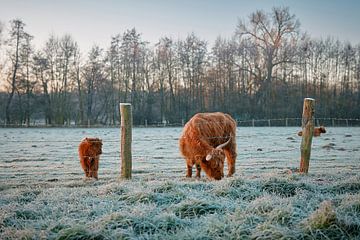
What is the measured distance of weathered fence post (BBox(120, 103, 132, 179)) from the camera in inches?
342

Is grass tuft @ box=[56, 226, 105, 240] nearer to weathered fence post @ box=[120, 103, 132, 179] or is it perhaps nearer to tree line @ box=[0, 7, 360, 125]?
weathered fence post @ box=[120, 103, 132, 179]

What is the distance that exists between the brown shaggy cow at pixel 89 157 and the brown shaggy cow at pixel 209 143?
2.54 m

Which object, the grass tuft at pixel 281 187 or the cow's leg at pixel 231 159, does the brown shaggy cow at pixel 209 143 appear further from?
the grass tuft at pixel 281 187

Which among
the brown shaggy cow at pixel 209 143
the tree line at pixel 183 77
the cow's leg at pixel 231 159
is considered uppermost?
the tree line at pixel 183 77

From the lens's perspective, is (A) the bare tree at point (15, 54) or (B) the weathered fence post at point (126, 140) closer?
(B) the weathered fence post at point (126, 140)

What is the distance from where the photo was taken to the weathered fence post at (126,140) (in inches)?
342

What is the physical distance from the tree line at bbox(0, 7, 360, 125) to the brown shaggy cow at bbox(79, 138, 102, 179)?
3861 centimetres

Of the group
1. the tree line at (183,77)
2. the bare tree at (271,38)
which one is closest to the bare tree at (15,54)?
the tree line at (183,77)

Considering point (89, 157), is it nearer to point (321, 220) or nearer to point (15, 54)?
point (321, 220)

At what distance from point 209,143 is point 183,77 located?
4445 cm

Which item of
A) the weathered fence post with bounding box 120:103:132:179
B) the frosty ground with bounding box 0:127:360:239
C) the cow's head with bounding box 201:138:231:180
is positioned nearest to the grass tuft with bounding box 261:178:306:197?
the frosty ground with bounding box 0:127:360:239

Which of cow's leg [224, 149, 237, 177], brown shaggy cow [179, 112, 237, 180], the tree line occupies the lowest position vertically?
cow's leg [224, 149, 237, 177]

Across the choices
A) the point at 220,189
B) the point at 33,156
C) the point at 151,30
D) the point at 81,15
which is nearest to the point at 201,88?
the point at 151,30

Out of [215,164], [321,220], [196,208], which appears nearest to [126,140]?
[215,164]
